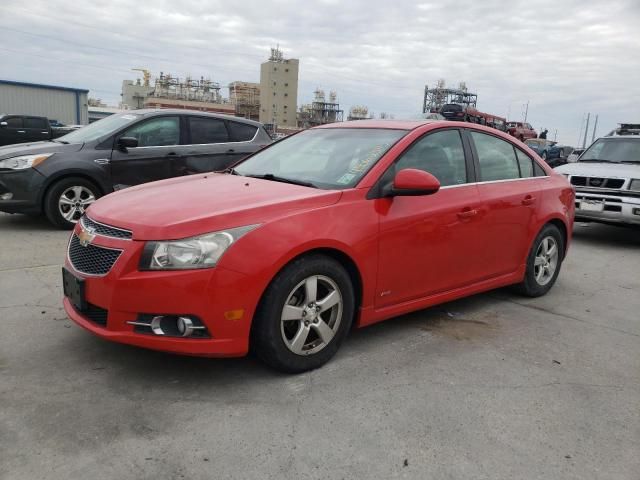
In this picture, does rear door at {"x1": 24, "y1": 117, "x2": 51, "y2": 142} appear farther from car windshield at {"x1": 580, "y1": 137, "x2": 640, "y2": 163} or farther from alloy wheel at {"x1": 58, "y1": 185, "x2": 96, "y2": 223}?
car windshield at {"x1": 580, "y1": 137, "x2": 640, "y2": 163}

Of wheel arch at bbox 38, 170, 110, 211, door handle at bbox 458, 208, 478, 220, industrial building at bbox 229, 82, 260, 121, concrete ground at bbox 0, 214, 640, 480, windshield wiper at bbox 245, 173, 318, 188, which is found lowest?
concrete ground at bbox 0, 214, 640, 480

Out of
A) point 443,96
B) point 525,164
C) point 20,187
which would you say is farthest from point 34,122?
point 443,96

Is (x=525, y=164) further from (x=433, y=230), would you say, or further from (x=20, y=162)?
(x=20, y=162)

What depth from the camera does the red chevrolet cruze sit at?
2896 mm

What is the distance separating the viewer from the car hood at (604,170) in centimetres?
804

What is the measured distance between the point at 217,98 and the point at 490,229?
10747 cm

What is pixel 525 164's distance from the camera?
4.95m

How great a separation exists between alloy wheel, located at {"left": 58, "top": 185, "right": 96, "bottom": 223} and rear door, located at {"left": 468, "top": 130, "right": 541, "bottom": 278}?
518 centimetres

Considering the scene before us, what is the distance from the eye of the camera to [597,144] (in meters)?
9.56

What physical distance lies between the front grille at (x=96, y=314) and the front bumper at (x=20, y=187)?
14.7 ft

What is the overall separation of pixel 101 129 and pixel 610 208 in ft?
24.1

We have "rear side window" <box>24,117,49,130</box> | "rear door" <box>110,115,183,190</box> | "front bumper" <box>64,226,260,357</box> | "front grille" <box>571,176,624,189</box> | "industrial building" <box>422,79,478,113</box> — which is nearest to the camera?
"front bumper" <box>64,226,260,357</box>

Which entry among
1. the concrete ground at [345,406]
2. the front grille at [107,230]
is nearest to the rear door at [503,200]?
the concrete ground at [345,406]

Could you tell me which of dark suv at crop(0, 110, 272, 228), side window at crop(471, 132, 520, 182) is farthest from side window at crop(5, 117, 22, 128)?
side window at crop(471, 132, 520, 182)
